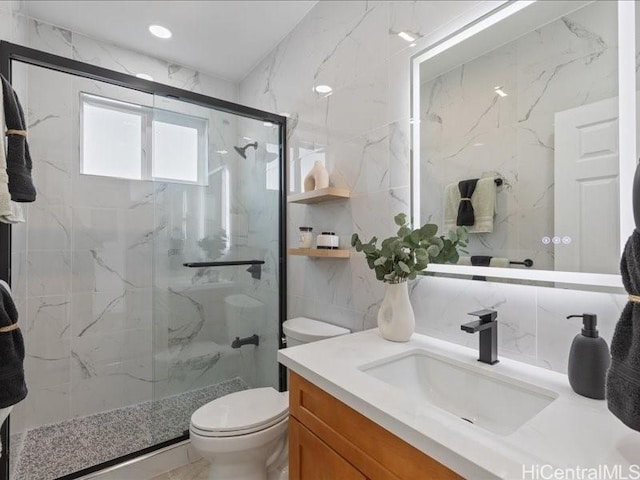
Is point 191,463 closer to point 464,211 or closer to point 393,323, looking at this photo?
point 393,323

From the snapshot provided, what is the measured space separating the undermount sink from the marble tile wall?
1.30 meters

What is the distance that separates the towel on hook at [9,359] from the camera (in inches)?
33.9

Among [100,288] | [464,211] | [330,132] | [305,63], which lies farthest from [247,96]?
[464,211]

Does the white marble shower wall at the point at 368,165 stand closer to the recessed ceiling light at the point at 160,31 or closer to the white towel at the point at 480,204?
the white towel at the point at 480,204

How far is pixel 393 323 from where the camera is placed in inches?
46.0

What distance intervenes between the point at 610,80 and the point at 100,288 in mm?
2709

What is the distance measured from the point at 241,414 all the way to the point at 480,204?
1.30 m

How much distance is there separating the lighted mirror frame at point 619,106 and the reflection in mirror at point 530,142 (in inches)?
0.6

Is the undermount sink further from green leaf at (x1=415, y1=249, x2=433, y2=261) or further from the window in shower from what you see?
the window in shower

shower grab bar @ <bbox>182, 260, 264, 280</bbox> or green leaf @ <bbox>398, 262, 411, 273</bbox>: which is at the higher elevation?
green leaf @ <bbox>398, 262, 411, 273</bbox>

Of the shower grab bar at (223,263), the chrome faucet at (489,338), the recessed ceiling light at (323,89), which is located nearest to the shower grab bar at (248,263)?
the shower grab bar at (223,263)

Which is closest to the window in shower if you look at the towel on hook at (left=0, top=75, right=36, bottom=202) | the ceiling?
the ceiling

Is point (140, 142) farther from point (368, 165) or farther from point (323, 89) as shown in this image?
point (368, 165)

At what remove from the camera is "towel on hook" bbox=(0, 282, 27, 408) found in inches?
33.9
